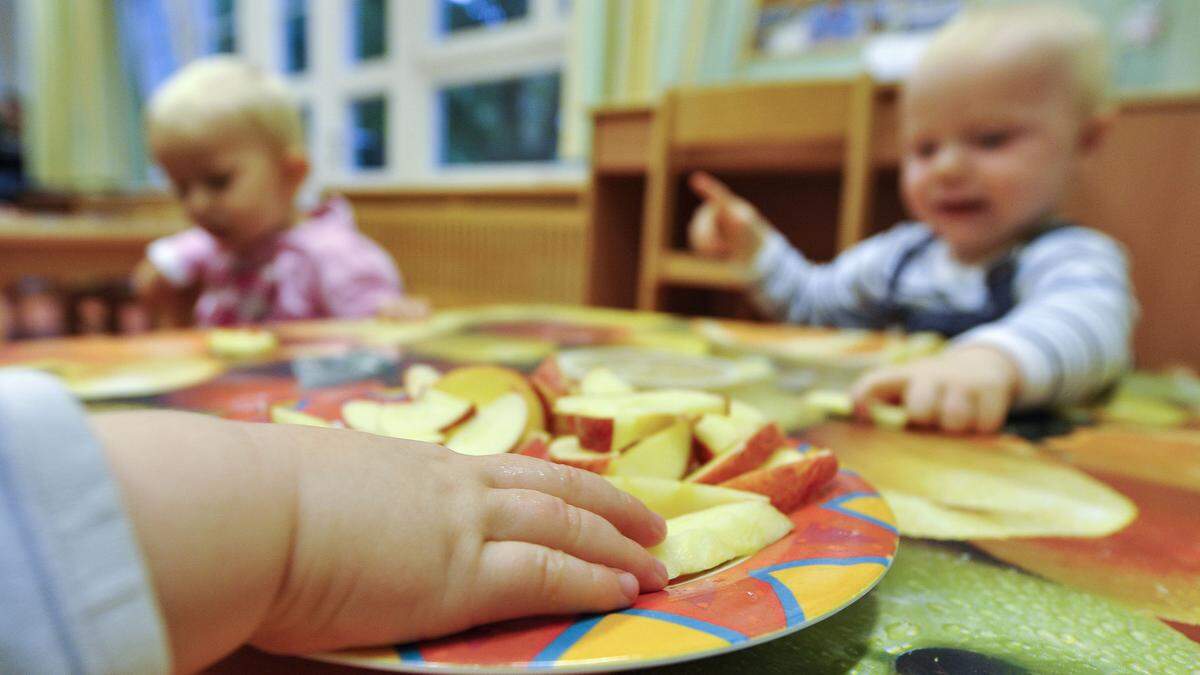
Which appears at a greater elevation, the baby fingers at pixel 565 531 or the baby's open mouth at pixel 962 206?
the baby's open mouth at pixel 962 206

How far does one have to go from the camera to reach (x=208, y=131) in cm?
132

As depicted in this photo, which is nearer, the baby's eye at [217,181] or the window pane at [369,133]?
the baby's eye at [217,181]

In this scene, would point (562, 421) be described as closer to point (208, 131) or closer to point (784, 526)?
point (784, 526)

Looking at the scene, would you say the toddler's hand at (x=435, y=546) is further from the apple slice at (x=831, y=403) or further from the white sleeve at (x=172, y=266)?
the white sleeve at (x=172, y=266)

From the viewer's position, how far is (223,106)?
4.37 feet

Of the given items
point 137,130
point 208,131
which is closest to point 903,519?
point 208,131

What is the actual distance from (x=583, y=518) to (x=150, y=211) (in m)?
5.36

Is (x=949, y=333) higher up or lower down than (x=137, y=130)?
lower down

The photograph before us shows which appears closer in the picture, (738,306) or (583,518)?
(583,518)

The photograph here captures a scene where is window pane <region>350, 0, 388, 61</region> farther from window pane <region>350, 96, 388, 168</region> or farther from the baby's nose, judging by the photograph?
the baby's nose

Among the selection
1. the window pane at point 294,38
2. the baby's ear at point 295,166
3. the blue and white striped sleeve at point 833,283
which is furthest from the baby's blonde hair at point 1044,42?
the window pane at point 294,38

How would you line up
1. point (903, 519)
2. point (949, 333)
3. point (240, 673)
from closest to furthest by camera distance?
point (240, 673), point (903, 519), point (949, 333)

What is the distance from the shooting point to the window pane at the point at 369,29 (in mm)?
3748

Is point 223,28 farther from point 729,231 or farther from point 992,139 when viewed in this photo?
point 992,139
